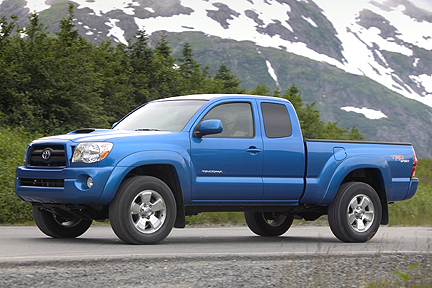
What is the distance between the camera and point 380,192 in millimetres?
10547

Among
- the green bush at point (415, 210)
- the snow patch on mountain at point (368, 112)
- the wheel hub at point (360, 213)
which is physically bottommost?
the snow patch on mountain at point (368, 112)

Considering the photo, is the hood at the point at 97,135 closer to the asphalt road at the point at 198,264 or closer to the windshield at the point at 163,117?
the windshield at the point at 163,117

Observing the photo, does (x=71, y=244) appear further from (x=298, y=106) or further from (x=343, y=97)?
(x=343, y=97)

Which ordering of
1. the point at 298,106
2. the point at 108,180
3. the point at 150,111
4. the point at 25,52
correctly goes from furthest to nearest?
the point at 298,106 < the point at 25,52 < the point at 150,111 < the point at 108,180

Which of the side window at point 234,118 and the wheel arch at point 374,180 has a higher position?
the side window at point 234,118

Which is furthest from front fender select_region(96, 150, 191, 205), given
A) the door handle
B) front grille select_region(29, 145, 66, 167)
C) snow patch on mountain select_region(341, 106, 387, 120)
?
snow patch on mountain select_region(341, 106, 387, 120)

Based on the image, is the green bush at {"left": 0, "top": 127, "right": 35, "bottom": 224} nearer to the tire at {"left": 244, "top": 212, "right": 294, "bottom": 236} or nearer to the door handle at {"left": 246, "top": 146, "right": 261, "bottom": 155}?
the tire at {"left": 244, "top": 212, "right": 294, "bottom": 236}

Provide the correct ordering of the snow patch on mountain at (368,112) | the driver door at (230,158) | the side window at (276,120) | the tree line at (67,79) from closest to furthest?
1. the driver door at (230,158)
2. the side window at (276,120)
3. the tree line at (67,79)
4. the snow patch on mountain at (368,112)

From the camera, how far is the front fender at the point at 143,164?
794cm

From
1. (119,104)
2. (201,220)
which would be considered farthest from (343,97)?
(201,220)

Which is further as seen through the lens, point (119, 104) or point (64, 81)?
point (119, 104)

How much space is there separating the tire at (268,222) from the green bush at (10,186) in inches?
176

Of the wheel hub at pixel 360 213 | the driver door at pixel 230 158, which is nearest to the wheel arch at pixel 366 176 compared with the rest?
the wheel hub at pixel 360 213

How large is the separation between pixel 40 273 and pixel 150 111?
3.91 m
